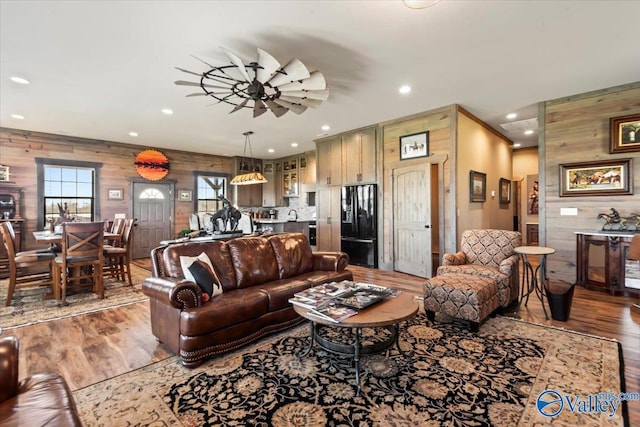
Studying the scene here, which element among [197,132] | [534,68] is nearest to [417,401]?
[534,68]

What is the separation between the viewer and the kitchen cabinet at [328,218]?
674 cm

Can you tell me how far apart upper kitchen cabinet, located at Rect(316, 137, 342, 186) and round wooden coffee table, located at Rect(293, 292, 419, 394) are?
4468mm

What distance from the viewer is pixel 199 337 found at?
2314 mm

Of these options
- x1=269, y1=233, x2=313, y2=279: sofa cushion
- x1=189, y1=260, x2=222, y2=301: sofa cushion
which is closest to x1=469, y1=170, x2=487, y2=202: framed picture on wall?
x1=269, y1=233, x2=313, y2=279: sofa cushion

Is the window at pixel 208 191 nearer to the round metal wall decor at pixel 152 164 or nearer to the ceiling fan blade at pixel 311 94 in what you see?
the round metal wall decor at pixel 152 164

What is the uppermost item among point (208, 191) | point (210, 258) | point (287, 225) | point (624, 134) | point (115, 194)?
point (624, 134)

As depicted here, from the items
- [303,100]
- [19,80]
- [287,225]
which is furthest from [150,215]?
[303,100]

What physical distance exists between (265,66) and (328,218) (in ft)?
14.7

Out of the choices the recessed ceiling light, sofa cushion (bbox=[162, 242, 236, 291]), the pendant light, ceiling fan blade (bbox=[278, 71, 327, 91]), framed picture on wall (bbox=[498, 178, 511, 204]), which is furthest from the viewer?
framed picture on wall (bbox=[498, 178, 511, 204])

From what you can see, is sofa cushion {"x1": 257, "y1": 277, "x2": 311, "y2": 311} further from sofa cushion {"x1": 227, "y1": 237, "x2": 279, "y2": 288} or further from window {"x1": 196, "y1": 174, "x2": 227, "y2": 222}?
window {"x1": 196, "y1": 174, "x2": 227, "y2": 222}

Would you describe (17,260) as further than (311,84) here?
Yes

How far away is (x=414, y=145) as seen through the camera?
211 inches

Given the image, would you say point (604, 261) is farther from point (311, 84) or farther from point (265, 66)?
point (265, 66)

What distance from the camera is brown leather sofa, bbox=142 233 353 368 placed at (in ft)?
7.68
